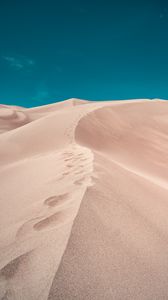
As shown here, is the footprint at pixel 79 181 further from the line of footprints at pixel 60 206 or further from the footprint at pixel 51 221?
the footprint at pixel 51 221

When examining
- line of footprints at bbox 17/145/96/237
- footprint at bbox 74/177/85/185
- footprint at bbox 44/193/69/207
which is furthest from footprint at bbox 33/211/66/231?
footprint at bbox 74/177/85/185

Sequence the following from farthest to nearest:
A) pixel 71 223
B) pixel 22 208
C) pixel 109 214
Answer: pixel 22 208 < pixel 109 214 < pixel 71 223

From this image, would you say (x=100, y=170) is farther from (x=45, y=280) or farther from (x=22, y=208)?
(x=45, y=280)

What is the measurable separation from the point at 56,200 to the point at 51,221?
1.24 ft

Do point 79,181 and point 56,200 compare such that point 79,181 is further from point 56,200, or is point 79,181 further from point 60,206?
point 60,206

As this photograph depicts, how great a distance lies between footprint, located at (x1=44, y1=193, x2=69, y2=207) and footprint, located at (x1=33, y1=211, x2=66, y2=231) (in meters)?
0.22

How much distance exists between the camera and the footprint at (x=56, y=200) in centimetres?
189

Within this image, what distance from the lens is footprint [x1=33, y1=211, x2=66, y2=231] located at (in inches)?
60.3

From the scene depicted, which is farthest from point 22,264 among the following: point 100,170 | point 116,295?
point 100,170

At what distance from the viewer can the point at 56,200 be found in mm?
1959

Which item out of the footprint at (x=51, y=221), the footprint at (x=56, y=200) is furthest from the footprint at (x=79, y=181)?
the footprint at (x=51, y=221)

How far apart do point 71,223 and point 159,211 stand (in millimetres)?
1031

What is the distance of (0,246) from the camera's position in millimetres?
1452

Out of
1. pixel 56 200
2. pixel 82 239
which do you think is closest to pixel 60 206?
pixel 56 200
